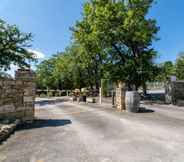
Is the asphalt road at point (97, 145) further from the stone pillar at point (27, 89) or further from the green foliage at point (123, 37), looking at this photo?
the green foliage at point (123, 37)

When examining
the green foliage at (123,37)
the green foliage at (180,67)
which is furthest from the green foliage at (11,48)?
the green foliage at (180,67)

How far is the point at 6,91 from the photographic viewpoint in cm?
1138

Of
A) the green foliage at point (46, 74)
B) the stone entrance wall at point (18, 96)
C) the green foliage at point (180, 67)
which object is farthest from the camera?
the green foliage at point (46, 74)

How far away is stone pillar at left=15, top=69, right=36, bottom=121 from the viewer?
11.7 metres

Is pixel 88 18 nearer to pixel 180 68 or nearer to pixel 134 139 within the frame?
pixel 134 139

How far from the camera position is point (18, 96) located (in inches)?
458

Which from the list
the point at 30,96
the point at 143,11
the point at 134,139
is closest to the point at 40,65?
the point at 143,11

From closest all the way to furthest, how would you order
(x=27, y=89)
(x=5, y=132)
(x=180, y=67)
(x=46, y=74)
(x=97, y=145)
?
(x=97, y=145)
(x=5, y=132)
(x=27, y=89)
(x=180, y=67)
(x=46, y=74)

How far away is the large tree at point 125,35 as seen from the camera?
25328mm

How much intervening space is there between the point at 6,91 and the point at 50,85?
48.0 metres

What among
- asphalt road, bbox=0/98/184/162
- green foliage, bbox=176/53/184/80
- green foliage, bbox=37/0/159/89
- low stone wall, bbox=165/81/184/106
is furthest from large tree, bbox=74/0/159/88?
green foliage, bbox=176/53/184/80

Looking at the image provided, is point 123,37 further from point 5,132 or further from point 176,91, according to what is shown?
point 5,132

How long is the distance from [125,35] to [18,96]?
16.3 m

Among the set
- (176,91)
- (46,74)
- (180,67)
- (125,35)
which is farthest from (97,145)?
(46,74)
